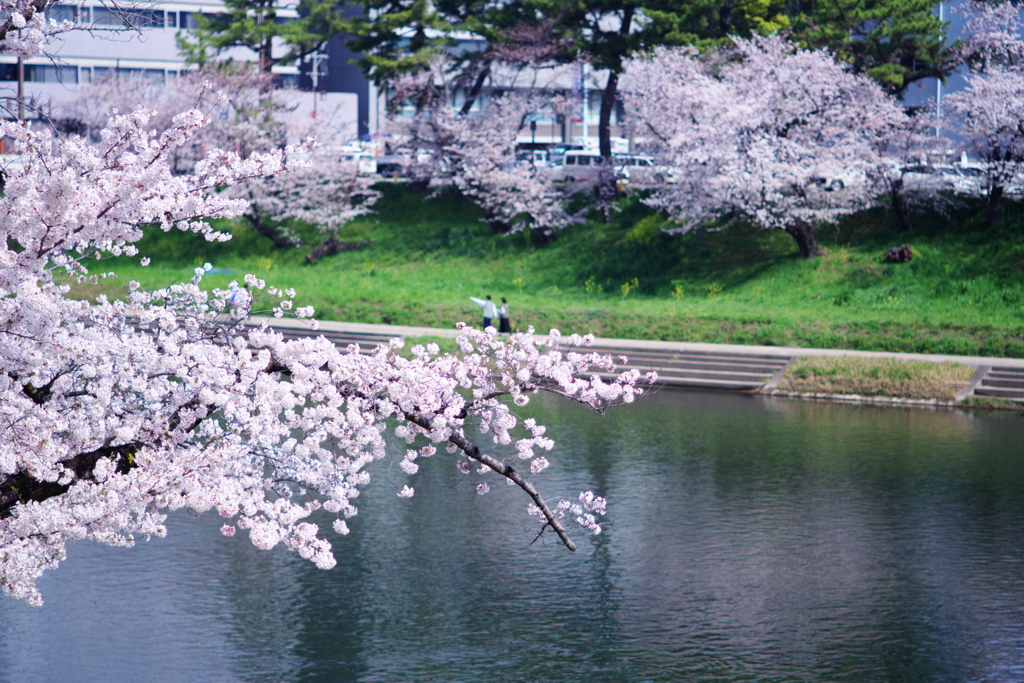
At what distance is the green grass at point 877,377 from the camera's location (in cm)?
2553

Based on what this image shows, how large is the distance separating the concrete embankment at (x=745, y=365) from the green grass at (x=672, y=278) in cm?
102

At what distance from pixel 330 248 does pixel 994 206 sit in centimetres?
2525

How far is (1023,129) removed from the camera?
33.5 meters

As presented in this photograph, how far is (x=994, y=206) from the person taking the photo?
3538cm

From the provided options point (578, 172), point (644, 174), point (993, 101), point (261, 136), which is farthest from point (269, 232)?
point (993, 101)

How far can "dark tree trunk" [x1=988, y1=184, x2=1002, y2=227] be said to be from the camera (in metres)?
35.2

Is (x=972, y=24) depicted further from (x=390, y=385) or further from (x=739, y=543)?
(x=390, y=385)

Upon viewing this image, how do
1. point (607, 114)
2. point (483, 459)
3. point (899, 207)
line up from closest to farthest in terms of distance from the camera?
point (483, 459)
point (899, 207)
point (607, 114)

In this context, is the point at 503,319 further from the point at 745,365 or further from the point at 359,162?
the point at 359,162

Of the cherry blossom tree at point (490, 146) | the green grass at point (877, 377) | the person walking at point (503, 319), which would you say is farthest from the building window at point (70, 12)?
the green grass at point (877, 377)

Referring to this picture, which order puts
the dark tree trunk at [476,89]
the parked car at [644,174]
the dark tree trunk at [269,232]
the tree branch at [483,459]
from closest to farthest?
1. the tree branch at [483,459]
2. the parked car at [644,174]
3. the dark tree trunk at [476,89]
4. the dark tree trunk at [269,232]

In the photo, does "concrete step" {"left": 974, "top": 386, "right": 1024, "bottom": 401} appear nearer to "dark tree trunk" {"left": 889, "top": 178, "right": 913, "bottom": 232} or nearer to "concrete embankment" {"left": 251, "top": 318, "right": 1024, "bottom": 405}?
"concrete embankment" {"left": 251, "top": 318, "right": 1024, "bottom": 405}

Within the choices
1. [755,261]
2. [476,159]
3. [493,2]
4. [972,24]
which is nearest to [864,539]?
[755,261]

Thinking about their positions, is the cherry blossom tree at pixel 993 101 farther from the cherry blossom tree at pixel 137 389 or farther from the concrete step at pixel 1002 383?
the cherry blossom tree at pixel 137 389
